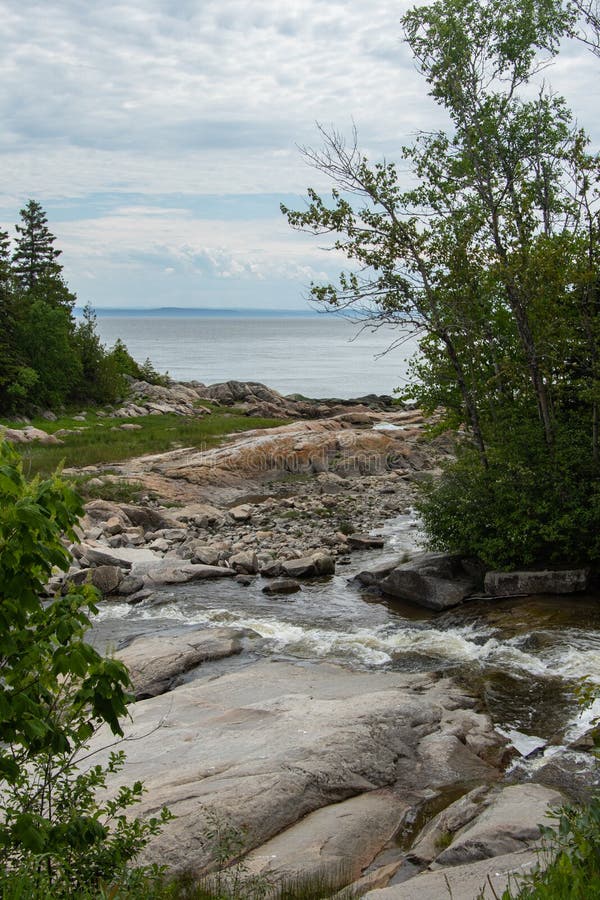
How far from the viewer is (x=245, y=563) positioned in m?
22.5

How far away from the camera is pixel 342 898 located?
6.54m

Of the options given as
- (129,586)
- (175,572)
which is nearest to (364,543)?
(175,572)

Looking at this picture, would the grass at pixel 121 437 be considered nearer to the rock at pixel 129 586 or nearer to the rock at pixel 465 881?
the rock at pixel 129 586

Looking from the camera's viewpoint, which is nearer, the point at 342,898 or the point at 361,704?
the point at 342,898

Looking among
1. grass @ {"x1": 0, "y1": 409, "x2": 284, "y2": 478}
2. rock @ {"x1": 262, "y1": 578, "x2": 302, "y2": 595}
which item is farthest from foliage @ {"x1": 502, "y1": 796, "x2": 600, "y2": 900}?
grass @ {"x1": 0, "y1": 409, "x2": 284, "y2": 478}

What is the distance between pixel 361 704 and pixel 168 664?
459 centimetres

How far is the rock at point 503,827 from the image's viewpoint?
716cm

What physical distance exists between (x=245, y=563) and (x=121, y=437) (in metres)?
23.5

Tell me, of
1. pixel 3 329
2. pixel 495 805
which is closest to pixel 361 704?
pixel 495 805

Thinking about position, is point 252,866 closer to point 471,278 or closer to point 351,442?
point 471,278

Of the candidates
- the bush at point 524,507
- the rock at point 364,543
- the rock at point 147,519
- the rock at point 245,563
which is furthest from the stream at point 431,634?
the rock at point 147,519

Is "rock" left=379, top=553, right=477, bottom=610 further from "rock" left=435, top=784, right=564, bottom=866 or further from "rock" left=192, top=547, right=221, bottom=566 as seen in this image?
"rock" left=435, top=784, right=564, bottom=866

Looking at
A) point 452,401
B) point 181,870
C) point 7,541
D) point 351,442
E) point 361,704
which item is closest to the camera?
point 7,541

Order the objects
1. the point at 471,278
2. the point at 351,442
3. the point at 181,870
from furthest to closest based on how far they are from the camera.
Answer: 1. the point at 351,442
2. the point at 471,278
3. the point at 181,870
